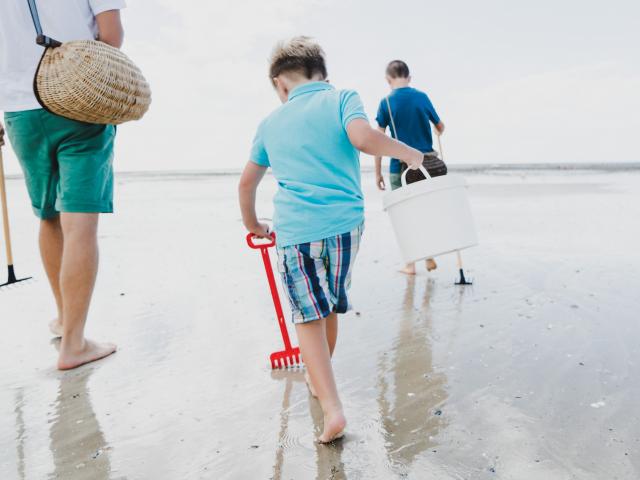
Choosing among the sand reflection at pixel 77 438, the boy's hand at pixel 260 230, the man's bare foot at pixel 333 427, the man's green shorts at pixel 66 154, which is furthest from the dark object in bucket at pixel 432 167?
the sand reflection at pixel 77 438

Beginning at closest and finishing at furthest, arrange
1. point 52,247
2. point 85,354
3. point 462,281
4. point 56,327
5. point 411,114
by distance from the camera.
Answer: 1. point 85,354
2. point 52,247
3. point 56,327
4. point 462,281
5. point 411,114

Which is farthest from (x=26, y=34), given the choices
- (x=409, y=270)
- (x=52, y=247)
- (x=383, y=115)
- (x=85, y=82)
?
(x=409, y=270)

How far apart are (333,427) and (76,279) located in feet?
4.65

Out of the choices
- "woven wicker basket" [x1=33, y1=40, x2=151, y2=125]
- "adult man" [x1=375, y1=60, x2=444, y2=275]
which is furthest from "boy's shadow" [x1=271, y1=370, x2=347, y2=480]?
"adult man" [x1=375, y1=60, x2=444, y2=275]

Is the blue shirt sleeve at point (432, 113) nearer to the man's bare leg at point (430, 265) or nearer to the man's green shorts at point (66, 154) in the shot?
the man's bare leg at point (430, 265)

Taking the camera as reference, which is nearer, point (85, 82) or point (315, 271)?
point (315, 271)

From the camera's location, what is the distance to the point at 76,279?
2484 mm

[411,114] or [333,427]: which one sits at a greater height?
[411,114]

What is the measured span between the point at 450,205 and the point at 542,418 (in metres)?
1.00

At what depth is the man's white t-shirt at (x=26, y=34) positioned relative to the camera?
2.39 metres

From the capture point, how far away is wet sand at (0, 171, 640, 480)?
1727 millimetres

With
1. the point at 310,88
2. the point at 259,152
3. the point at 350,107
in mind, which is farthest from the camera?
the point at 259,152

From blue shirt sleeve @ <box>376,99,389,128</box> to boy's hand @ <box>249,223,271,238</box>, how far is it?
7.95 feet

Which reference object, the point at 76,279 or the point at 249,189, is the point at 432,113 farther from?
the point at 76,279
